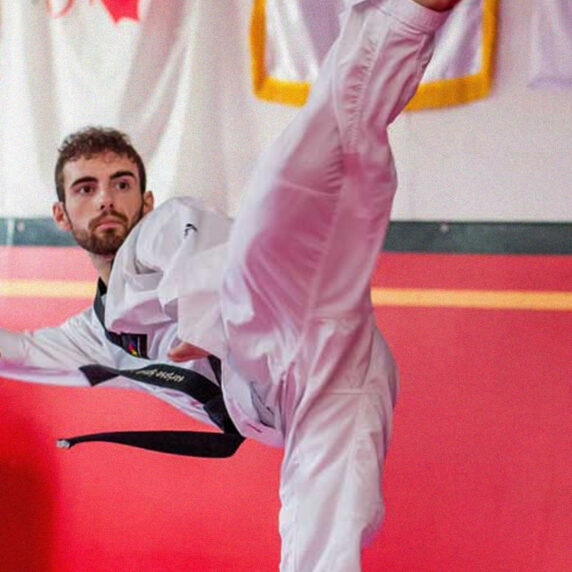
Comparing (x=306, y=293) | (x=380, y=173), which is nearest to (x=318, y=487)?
(x=306, y=293)

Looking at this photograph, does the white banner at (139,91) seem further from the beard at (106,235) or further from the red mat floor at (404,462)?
the red mat floor at (404,462)

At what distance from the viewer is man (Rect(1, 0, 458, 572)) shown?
5.02 feet

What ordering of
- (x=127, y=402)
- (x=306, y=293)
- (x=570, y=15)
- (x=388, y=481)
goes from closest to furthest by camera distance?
1. (x=306, y=293)
2. (x=570, y=15)
3. (x=388, y=481)
4. (x=127, y=402)

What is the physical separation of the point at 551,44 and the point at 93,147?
0.96 meters

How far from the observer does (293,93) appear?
238cm

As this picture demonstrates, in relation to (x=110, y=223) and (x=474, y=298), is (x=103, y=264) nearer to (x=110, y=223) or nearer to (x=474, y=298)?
(x=110, y=223)

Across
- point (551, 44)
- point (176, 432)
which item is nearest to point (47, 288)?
point (176, 432)

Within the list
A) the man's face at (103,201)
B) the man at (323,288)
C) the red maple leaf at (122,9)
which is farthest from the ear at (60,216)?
the man at (323,288)

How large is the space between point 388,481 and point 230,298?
82 cm

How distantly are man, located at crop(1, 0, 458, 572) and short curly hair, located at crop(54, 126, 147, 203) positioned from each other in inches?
24.2

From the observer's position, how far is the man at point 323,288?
60.2 inches

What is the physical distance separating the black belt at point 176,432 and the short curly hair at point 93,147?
248 mm

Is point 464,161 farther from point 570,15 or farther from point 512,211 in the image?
point 570,15

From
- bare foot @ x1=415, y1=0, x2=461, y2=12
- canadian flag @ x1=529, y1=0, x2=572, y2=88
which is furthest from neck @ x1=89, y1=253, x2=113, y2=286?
bare foot @ x1=415, y1=0, x2=461, y2=12
